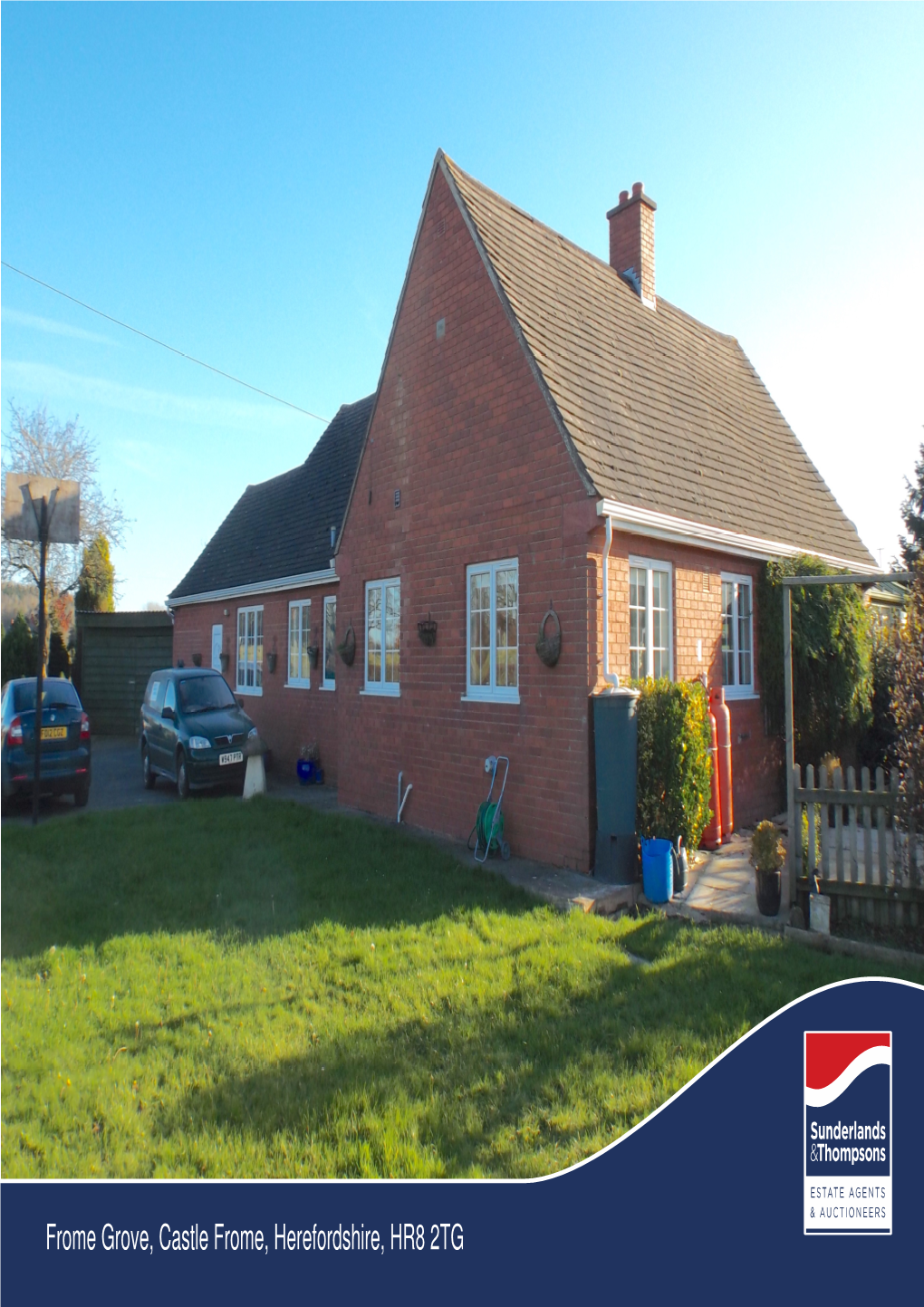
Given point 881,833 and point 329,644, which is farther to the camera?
point 329,644

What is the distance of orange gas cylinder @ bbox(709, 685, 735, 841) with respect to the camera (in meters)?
8.75

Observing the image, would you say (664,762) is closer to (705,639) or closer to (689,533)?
(705,639)

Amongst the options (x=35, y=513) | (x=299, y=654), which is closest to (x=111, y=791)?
(x=299, y=654)

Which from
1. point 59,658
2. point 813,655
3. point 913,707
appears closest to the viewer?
point 913,707

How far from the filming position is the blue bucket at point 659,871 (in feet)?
22.5

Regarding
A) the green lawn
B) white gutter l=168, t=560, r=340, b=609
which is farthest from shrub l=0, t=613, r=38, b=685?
white gutter l=168, t=560, r=340, b=609

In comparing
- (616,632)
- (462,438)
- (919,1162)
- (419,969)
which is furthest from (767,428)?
(919,1162)

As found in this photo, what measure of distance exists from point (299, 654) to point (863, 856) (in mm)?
11171

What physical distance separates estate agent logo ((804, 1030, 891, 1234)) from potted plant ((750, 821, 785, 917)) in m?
3.55

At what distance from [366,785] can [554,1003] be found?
21.4 feet

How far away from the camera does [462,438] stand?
30.4 ft

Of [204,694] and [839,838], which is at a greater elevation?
[204,694]

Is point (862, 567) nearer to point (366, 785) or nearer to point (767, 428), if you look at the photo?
point (767, 428)

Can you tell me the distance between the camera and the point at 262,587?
15.9 metres
